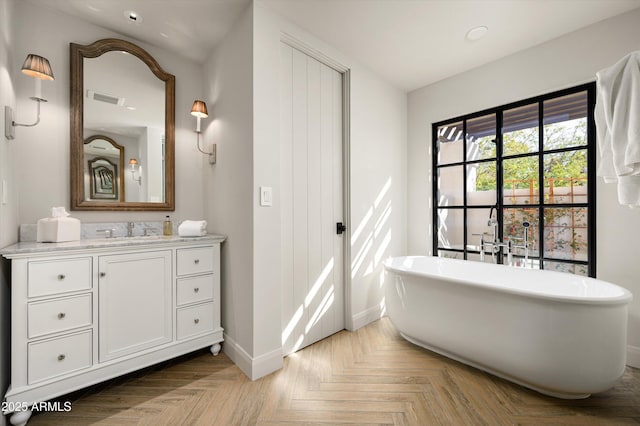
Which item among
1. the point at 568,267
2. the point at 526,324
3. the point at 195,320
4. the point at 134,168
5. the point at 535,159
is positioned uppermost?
the point at 535,159

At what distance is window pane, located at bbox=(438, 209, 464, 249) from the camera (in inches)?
122

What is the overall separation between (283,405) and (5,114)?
7.76 feet

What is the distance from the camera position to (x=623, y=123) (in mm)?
1550

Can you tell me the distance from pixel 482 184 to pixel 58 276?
3542mm

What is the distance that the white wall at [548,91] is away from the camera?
204cm

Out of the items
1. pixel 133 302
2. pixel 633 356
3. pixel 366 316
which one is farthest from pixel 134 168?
pixel 633 356

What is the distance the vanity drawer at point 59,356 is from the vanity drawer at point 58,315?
0.06 metres

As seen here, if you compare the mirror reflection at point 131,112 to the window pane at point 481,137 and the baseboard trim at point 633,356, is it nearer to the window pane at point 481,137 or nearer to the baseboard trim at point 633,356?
the window pane at point 481,137

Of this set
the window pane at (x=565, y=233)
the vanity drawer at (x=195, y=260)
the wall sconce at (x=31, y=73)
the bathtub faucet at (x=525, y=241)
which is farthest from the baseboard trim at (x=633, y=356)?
the wall sconce at (x=31, y=73)

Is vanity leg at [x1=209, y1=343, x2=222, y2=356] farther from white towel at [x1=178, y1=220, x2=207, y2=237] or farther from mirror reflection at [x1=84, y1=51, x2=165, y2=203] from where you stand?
mirror reflection at [x1=84, y1=51, x2=165, y2=203]

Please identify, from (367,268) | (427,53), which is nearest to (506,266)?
(367,268)

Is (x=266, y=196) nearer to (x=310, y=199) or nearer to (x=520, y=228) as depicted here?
(x=310, y=199)

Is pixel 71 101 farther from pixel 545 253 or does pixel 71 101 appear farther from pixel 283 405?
pixel 545 253

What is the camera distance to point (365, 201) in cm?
283
